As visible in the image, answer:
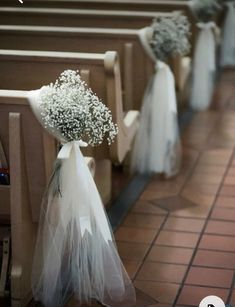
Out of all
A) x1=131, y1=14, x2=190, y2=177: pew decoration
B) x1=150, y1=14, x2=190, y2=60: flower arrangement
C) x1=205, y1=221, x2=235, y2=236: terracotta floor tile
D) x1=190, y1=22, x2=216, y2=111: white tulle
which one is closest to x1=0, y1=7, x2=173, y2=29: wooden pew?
x1=131, y1=14, x2=190, y2=177: pew decoration

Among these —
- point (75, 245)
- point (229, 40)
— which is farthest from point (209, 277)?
point (229, 40)

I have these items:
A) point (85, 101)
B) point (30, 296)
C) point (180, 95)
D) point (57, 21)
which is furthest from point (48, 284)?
point (180, 95)

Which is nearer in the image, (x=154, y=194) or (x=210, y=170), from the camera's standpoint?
(x=154, y=194)

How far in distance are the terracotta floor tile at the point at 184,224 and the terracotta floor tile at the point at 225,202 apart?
270 mm

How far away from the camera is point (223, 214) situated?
4.15m

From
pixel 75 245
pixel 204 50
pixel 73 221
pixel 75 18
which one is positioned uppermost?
pixel 75 18

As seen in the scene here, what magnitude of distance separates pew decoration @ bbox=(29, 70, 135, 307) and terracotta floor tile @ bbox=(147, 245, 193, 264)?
47 cm

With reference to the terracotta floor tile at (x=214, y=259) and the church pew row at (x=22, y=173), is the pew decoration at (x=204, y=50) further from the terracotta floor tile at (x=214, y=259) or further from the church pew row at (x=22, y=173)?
the church pew row at (x=22, y=173)

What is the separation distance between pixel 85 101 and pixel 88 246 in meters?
0.63

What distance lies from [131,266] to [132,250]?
0.59ft

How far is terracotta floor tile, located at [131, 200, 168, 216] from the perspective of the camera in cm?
422

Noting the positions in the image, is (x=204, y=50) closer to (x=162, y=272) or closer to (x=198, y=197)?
(x=198, y=197)

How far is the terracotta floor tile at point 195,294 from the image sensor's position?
321cm

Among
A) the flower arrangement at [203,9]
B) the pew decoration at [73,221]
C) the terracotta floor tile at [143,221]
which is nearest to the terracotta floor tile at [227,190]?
the terracotta floor tile at [143,221]
